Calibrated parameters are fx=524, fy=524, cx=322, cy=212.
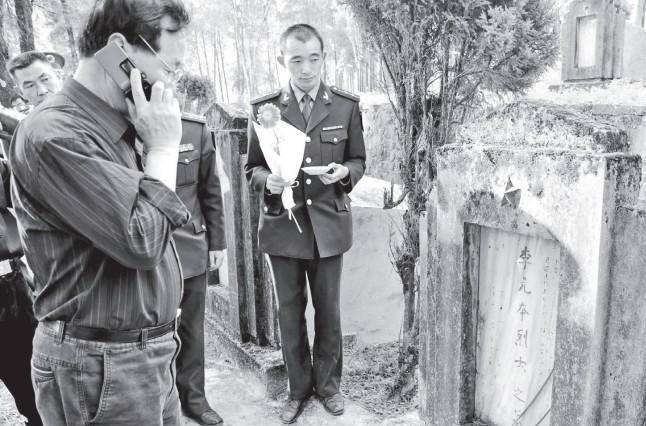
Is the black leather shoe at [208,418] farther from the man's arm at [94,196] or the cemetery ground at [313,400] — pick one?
the man's arm at [94,196]

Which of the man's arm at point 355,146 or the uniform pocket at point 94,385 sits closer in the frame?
the uniform pocket at point 94,385

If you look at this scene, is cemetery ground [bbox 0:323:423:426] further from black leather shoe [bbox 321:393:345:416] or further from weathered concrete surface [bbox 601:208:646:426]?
weathered concrete surface [bbox 601:208:646:426]

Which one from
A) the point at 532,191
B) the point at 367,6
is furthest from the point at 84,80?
the point at 367,6

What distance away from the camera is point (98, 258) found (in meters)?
1.41

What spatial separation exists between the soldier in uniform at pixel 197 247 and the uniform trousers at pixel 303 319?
0.44 meters

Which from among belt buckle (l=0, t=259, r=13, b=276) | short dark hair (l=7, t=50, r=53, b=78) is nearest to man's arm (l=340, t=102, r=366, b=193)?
belt buckle (l=0, t=259, r=13, b=276)

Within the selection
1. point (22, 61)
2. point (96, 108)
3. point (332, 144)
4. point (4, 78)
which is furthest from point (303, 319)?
point (4, 78)

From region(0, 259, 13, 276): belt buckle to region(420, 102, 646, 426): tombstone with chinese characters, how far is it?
2112mm

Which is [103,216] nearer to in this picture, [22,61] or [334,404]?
[334,404]

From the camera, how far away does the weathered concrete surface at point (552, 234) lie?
1.53 meters

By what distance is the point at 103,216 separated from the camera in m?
1.28

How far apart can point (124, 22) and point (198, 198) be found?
69.8 inches

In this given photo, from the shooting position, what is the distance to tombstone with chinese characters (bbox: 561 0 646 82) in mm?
10219

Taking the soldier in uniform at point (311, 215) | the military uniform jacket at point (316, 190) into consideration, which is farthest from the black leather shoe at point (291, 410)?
the military uniform jacket at point (316, 190)
